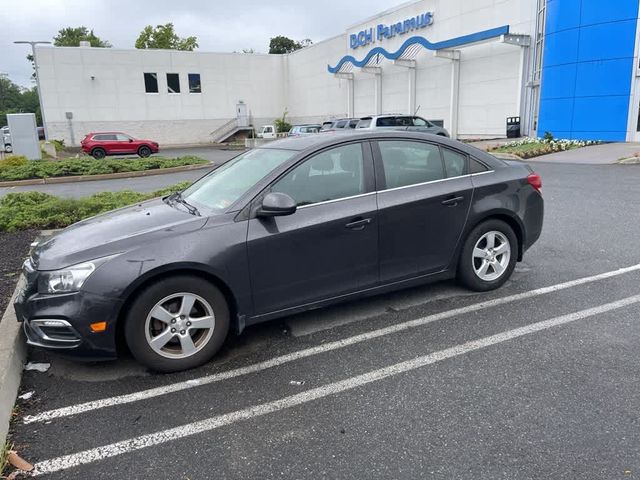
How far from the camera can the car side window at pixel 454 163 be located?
4535mm

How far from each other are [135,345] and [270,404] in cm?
100

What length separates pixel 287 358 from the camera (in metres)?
3.64

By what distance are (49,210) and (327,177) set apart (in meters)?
5.97

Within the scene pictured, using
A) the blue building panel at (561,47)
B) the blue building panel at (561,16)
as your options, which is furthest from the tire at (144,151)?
the blue building panel at (561,16)

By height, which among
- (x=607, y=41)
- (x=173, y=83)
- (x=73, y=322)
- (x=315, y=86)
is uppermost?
(x=173, y=83)

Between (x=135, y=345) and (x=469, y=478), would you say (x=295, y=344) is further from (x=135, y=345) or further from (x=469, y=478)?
(x=469, y=478)

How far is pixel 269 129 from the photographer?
40969 millimetres

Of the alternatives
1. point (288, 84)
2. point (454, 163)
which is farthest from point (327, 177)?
point (288, 84)

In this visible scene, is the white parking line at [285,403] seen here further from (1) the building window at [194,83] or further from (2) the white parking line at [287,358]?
(1) the building window at [194,83]

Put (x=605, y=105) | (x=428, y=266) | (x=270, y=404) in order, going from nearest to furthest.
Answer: (x=270, y=404)
(x=428, y=266)
(x=605, y=105)

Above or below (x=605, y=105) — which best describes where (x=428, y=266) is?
below

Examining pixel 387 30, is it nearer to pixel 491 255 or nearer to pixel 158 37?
pixel 491 255

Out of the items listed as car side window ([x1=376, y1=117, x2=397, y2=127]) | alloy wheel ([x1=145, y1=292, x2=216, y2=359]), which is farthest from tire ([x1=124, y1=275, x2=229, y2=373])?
car side window ([x1=376, y1=117, x2=397, y2=127])

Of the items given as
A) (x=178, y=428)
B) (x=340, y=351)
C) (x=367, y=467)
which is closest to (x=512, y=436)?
(x=367, y=467)
